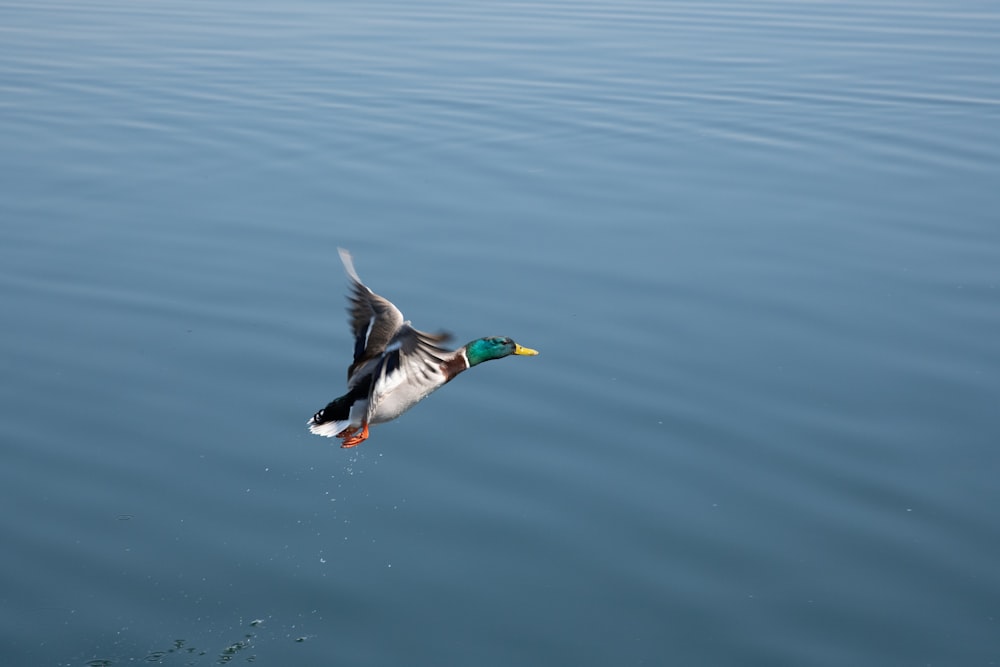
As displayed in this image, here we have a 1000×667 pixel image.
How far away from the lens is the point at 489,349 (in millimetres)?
7023

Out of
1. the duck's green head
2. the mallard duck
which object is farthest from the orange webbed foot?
the duck's green head

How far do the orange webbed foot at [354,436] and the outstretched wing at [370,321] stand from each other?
31 centimetres

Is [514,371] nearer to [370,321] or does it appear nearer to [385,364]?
[370,321]

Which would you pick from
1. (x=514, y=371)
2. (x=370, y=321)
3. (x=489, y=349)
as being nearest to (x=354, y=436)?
(x=370, y=321)

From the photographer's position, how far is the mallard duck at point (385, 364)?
19.9 feet

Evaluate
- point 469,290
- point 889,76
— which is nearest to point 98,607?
point 469,290

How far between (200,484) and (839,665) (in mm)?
3463

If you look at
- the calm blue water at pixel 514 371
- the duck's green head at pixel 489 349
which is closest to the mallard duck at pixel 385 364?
the duck's green head at pixel 489 349

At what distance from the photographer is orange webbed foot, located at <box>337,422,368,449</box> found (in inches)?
260

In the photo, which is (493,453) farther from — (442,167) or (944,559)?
(442,167)

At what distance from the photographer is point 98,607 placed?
6098mm

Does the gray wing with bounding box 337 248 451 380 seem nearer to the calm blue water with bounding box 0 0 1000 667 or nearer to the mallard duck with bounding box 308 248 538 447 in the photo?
the mallard duck with bounding box 308 248 538 447

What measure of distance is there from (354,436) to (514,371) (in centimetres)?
186

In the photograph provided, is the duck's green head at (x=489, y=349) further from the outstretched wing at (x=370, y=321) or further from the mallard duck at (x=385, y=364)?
the outstretched wing at (x=370, y=321)
